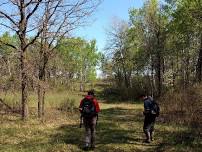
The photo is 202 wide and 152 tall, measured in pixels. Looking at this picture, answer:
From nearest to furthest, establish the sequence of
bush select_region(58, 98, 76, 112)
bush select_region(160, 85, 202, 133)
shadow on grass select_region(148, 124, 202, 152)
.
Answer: shadow on grass select_region(148, 124, 202, 152) < bush select_region(160, 85, 202, 133) < bush select_region(58, 98, 76, 112)

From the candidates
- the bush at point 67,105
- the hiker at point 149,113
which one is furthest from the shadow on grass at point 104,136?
the bush at point 67,105

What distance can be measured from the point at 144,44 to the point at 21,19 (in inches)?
1345

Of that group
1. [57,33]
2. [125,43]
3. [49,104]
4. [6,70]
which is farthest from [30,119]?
[125,43]

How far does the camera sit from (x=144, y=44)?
55.8 meters

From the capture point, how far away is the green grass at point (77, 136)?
1519cm

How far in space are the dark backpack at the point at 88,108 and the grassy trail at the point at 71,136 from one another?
51.9 inches

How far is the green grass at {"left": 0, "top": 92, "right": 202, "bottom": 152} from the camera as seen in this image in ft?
49.8

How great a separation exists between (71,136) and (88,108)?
11.9 ft

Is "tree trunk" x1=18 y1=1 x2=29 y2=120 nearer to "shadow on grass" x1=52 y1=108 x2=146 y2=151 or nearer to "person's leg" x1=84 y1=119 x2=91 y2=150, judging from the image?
"shadow on grass" x1=52 y1=108 x2=146 y2=151

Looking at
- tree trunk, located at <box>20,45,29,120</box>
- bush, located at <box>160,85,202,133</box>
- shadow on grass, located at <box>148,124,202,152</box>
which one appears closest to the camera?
shadow on grass, located at <box>148,124,202,152</box>

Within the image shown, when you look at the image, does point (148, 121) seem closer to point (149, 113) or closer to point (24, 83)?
point (149, 113)

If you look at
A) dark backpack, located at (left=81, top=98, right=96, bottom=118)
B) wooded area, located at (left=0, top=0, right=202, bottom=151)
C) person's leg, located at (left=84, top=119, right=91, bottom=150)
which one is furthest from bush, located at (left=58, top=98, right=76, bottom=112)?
dark backpack, located at (left=81, top=98, right=96, bottom=118)

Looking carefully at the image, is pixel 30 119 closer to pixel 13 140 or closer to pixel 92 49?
pixel 13 140

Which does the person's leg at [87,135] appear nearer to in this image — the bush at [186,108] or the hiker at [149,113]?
the hiker at [149,113]
